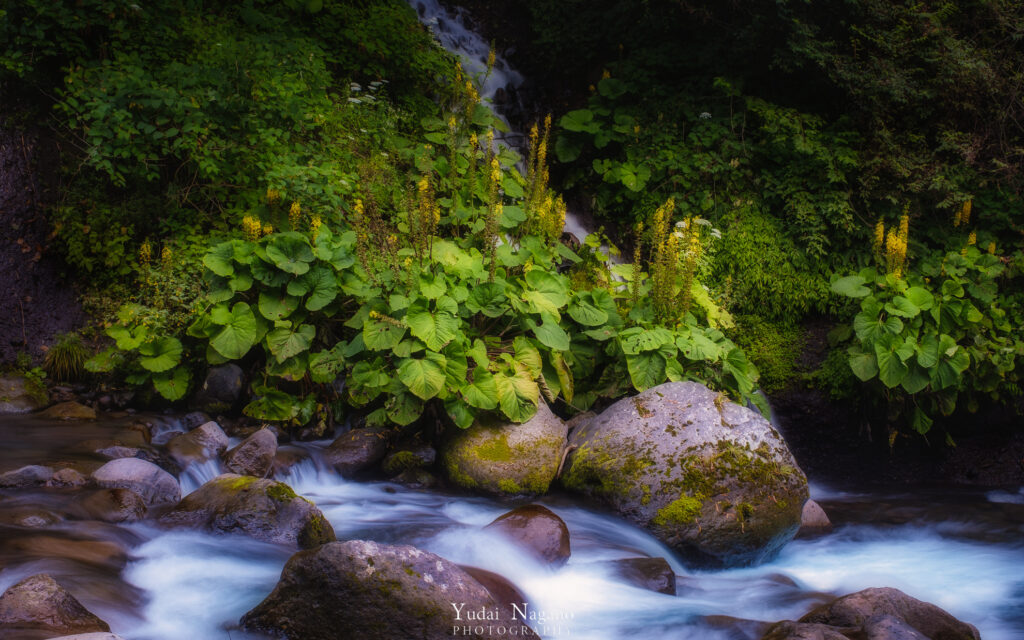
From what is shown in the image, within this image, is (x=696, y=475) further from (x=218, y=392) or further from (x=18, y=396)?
(x=18, y=396)

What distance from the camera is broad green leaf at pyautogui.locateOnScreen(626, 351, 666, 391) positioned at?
602 cm

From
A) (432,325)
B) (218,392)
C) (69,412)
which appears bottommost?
(69,412)

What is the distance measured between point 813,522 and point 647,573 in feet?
6.76

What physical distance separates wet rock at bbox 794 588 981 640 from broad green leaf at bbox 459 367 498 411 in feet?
8.44

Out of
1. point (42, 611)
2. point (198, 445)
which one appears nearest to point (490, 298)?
point (198, 445)

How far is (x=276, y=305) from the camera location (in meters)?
6.04

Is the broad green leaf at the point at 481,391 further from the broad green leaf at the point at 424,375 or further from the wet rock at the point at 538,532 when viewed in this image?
the wet rock at the point at 538,532

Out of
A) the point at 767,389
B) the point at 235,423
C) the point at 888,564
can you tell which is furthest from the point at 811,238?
the point at 235,423

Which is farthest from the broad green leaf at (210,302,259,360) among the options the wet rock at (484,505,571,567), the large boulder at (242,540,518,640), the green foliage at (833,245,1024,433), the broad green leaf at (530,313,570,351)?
the green foliage at (833,245,1024,433)

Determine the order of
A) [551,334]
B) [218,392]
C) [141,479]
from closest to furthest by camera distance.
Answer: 1. [141,479]
2. [551,334]
3. [218,392]

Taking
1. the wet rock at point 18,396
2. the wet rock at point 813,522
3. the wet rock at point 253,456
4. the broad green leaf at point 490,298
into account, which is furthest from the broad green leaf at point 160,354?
the wet rock at point 813,522

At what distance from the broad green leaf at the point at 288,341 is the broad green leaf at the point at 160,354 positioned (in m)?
0.89

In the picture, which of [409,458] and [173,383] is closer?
[409,458]

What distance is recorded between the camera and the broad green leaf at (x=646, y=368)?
602 centimetres
